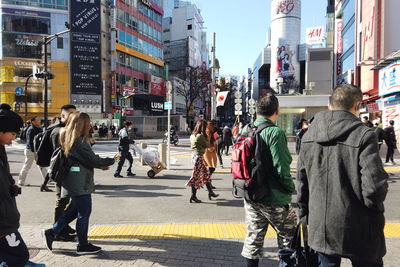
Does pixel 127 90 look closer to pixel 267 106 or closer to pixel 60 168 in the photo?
pixel 60 168

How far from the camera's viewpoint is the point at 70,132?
3697 millimetres

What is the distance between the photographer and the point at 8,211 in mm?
2463

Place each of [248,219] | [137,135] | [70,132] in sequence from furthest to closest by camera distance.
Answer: [137,135], [70,132], [248,219]

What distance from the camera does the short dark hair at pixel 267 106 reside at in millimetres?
2941

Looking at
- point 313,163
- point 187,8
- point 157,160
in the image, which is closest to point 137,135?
point 157,160

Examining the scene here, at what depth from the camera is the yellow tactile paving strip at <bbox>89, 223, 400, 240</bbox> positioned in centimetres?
458

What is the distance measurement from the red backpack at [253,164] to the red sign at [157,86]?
50520mm

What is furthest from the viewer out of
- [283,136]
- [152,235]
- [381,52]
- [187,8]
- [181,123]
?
[187,8]

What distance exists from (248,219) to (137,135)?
3682 centimetres

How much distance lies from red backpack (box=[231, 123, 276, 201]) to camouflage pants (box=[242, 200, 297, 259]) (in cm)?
17

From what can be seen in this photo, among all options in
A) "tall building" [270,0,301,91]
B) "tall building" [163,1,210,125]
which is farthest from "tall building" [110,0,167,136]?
"tall building" [270,0,301,91]

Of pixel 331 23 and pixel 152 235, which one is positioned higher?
pixel 331 23

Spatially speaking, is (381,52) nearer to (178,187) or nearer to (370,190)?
(178,187)

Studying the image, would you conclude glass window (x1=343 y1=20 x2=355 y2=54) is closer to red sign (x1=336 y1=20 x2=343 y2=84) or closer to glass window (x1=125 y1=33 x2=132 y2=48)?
red sign (x1=336 y1=20 x2=343 y2=84)
